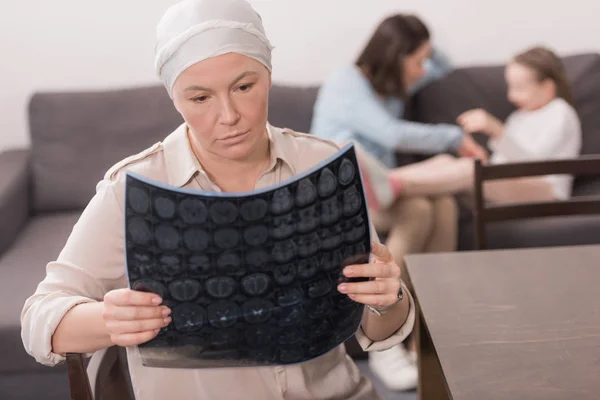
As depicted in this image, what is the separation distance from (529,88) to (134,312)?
77.3 inches

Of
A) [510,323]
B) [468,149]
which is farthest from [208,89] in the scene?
[468,149]

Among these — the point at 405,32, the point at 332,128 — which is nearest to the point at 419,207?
the point at 332,128

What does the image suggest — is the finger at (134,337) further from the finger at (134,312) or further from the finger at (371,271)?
the finger at (371,271)

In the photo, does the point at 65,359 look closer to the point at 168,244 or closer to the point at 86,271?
the point at 86,271

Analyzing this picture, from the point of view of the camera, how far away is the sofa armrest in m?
2.03

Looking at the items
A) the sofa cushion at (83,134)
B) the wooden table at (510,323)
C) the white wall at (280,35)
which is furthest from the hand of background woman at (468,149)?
the wooden table at (510,323)

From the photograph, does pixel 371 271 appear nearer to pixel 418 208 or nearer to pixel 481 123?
pixel 418 208

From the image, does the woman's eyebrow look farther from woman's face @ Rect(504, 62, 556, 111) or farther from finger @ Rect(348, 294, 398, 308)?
woman's face @ Rect(504, 62, 556, 111)

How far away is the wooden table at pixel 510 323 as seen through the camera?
Answer: 2.87 ft

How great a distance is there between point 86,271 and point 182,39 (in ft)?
1.07

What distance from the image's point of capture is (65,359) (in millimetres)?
861

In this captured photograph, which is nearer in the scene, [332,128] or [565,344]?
[565,344]

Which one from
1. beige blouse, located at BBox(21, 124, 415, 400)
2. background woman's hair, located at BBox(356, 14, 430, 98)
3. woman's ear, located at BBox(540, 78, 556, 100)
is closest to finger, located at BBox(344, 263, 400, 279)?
beige blouse, located at BBox(21, 124, 415, 400)

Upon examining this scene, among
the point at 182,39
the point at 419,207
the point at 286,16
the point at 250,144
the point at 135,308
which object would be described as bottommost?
the point at 419,207
